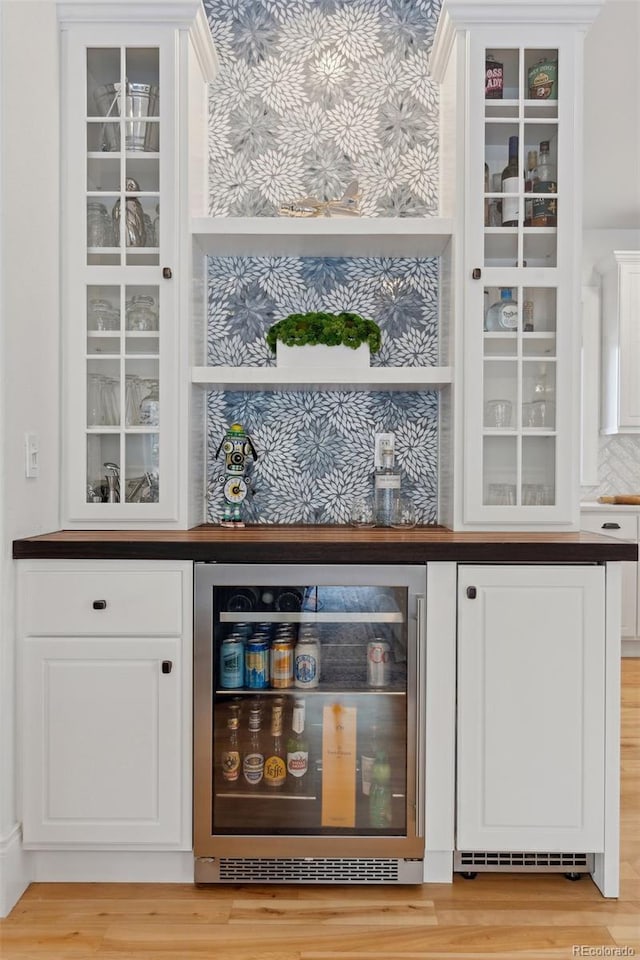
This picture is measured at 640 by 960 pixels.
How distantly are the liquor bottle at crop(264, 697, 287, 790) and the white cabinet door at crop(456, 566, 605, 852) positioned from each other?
1.66ft

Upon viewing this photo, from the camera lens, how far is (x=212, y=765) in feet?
6.77

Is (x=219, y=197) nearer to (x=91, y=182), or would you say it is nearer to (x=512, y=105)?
(x=91, y=182)

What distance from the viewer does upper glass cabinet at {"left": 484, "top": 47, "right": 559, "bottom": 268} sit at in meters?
2.38

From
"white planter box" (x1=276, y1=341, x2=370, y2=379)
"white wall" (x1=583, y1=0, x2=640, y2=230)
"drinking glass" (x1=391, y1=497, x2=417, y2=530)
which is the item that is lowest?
"drinking glass" (x1=391, y1=497, x2=417, y2=530)

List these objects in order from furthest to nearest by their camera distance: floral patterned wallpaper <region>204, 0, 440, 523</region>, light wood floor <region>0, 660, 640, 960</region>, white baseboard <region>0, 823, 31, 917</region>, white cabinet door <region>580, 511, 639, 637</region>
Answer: white cabinet door <region>580, 511, 639, 637</region>, floral patterned wallpaper <region>204, 0, 440, 523</region>, white baseboard <region>0, 823, 31, 917</region>, light wood floor <region>0, 660, 640, 960</region>

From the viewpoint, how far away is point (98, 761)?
2.04 meters

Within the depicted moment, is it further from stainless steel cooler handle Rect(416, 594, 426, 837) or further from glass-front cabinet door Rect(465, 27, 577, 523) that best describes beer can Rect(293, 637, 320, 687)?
glass-front cabinet door Rect(465, 27, 577, 523)

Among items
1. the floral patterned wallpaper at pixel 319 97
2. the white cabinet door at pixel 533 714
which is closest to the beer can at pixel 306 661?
the white cabinet door at pixel 533 714

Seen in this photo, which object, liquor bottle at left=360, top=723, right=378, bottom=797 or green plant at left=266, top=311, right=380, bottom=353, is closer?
liquor bottle at left=360, top=723, right=378, bottom=797

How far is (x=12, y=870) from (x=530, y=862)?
143 centimetres

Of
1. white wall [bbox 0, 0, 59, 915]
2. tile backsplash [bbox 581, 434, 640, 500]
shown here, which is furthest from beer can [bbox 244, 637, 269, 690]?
tile backsplash [bbox 581, 434, 640, 500]

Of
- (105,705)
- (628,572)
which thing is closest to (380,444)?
(105,705)

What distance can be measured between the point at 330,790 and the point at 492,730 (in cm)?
50

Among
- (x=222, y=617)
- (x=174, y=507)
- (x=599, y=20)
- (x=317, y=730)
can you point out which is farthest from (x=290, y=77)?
(x=317, y=730)
